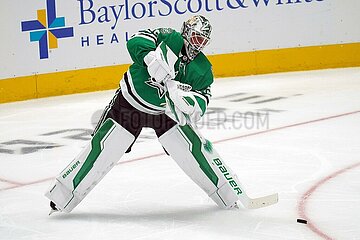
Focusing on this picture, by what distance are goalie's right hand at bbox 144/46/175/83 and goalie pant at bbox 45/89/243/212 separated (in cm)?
39

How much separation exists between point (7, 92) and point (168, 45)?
4569 mm

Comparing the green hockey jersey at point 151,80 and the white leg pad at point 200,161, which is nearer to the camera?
the green hockey jersey at point 151,80

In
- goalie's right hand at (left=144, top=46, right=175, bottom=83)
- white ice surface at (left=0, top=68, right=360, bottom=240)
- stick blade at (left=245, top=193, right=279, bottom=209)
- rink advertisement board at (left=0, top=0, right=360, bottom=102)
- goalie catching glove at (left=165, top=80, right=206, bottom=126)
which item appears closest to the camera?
goalie's right hand at (left=144, top=46, right=175, bottom=83)

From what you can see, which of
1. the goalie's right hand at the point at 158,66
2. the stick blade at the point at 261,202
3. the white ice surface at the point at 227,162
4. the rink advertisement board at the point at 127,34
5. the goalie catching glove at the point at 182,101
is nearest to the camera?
the goalie's right hand at the point at 158,66

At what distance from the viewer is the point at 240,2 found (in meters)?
8.38

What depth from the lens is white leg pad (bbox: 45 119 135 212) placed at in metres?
3.40

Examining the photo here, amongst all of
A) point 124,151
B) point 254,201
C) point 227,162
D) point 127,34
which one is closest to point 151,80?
point 124,151

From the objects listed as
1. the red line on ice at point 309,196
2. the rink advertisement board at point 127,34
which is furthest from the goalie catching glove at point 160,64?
the rink advertisement board at point 127,34

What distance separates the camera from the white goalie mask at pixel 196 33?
318 cm

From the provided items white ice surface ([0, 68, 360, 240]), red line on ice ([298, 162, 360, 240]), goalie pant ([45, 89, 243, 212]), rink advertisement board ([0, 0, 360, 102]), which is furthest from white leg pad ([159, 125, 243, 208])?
rink advertisement board ([0, 0, 360, 102])

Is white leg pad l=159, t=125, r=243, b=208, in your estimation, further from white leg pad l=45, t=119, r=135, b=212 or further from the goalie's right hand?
the goalie's right hand

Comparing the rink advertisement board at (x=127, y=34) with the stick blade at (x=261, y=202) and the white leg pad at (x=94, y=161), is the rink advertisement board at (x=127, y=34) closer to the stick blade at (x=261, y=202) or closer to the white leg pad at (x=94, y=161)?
the white leg pad at (x=94, y=161)

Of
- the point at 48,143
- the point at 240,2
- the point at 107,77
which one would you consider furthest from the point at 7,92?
the point at 240,2

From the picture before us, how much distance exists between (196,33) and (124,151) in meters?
0.66
